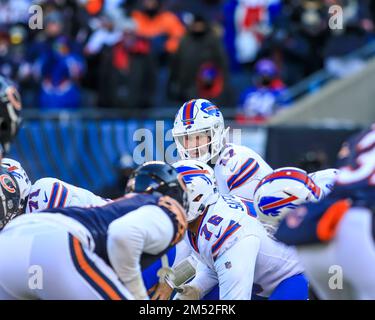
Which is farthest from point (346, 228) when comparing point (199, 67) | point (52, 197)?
point (199, 67)

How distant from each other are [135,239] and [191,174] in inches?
48.9

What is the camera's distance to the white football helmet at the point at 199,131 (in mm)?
7328

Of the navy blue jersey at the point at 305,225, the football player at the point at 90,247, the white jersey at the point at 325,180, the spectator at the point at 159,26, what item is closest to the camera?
the navy blue jersey at the point at 305,225

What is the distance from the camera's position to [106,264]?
5.16 meters

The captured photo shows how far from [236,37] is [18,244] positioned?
8.68 metres

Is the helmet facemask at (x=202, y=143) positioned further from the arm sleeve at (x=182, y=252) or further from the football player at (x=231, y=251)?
the football player at (x=231, y=251)

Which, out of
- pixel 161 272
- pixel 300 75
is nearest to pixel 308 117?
pixel 300 75

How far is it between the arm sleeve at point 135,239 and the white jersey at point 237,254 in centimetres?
77

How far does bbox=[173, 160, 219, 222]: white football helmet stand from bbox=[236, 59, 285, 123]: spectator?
6.04 m

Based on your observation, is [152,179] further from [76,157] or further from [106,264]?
[76,157]
